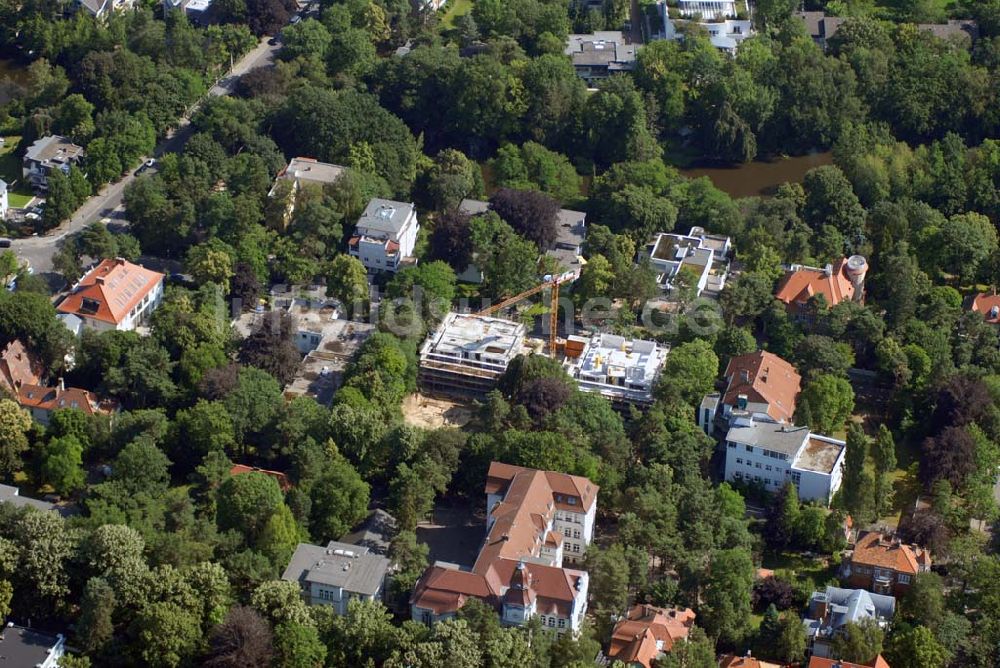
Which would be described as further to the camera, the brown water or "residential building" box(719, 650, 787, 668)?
the brown water

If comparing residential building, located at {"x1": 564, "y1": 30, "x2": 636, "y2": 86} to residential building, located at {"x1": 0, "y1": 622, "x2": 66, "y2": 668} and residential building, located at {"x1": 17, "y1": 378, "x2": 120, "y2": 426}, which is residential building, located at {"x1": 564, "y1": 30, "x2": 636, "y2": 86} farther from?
residential building, located at {"x1": 0, "y1": 622, "x2": 66, "y2": 668}

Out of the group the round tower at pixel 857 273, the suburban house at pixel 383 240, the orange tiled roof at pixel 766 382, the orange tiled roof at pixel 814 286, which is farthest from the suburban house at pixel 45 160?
the round tower at pixel 857 273

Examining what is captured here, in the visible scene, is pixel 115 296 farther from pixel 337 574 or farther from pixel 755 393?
pixel 755 393

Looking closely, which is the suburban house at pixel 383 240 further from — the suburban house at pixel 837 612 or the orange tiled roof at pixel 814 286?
the suburban house at pixel 837 612

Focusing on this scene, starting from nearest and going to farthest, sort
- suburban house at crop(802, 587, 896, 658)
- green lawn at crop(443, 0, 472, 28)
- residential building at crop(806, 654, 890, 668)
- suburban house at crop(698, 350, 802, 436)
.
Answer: residential building at crop(806, 654, 890, 668), suburban house at crop(802, 587, 896, 658), suburban house at crop(698, 350, 802, 436), green lawn at crop(443, 0, 472, 28)

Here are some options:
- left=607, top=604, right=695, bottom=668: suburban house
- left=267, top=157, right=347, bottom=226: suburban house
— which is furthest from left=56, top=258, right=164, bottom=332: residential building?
left=607, top=604, right=695, bottom=668: suburban house

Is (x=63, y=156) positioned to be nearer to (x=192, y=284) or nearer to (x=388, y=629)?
(x=192, y=284)

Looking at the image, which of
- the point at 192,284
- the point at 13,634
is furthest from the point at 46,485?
the point at 192,284
